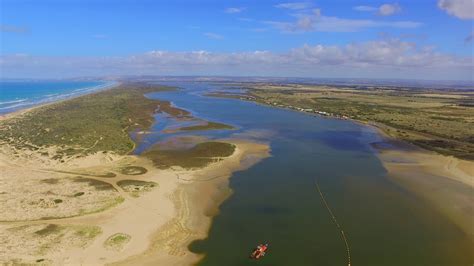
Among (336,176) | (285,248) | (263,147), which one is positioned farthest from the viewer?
(263,147)

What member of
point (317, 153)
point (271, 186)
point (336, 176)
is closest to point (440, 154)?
point (317, 153)

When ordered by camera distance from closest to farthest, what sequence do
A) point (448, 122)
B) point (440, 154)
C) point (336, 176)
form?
point (336, 176) < point (440, 154) < point (448, 122)

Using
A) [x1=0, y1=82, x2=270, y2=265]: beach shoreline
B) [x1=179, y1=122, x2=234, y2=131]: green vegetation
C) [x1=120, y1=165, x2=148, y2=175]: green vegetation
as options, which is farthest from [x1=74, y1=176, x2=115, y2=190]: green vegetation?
[x1=179, y1=122, x2=234, y2=131]: green vegetation

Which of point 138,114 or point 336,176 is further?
point 138,114

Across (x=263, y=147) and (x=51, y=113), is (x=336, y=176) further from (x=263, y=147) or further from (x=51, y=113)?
(x=51, y=113)

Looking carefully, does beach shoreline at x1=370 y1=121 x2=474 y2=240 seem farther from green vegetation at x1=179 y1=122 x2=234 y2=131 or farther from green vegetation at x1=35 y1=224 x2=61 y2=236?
green vegetation at x1=179 y1=122 x2=234 y2=131

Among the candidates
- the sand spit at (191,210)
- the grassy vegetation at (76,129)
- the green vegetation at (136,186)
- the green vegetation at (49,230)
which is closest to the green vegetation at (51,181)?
the green vegetation at (136,186)

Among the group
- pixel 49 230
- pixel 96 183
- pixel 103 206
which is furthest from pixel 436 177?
pixel 49 230
